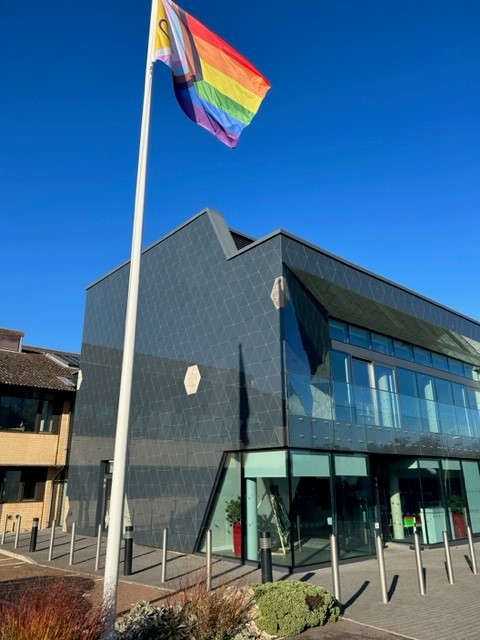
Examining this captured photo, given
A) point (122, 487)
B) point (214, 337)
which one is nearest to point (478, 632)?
point (122, 487)

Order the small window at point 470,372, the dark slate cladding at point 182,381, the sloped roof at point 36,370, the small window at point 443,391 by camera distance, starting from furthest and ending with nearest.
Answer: the sloped roof at point 36,370 < the small window at point 470,372 < the small window at point 443,391 < the dark slate cladding at point 182,381

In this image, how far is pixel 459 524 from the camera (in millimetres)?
17859

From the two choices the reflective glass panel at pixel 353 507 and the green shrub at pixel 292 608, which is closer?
the green shrub at pixel 292 608

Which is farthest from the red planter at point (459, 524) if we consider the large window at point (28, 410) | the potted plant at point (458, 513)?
the large window at point (28, 410)

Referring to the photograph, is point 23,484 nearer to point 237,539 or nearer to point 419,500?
point 237,539

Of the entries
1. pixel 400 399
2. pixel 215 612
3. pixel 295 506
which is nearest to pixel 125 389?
pixel 215 612

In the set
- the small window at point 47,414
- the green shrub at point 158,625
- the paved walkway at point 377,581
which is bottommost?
the paved walkway at point 377,581

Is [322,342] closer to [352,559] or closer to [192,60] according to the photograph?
[352,559]

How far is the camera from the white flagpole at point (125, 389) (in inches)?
239

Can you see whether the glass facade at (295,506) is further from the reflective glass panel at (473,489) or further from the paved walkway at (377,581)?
the reflective glass panel at (473,489)

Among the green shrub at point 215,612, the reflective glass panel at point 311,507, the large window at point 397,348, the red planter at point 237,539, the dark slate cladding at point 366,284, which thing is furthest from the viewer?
the large window at point 397,348

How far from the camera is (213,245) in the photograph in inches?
633

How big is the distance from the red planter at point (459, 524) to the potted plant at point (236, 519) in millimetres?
8883

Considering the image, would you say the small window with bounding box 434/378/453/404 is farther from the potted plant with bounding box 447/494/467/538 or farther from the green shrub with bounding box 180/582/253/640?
the green shrub with bounding box 180/582/253/640
